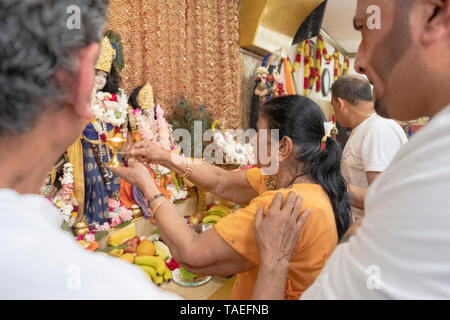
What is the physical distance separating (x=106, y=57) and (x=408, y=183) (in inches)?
68.8

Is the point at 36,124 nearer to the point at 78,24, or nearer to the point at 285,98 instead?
the point at 78,24

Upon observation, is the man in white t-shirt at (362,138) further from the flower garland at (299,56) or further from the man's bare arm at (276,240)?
the flower garland at (299,56)

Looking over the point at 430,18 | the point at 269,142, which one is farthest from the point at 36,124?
the point at 269,142

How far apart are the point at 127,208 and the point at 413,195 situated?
187cm

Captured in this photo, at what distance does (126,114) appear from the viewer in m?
2.00

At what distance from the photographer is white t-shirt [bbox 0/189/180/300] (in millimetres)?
351

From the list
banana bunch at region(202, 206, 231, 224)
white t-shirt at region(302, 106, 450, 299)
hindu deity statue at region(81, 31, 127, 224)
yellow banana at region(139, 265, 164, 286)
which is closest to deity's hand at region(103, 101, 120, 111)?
hindu deity statue at region(81, 31, 127, 224)

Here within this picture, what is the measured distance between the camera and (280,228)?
96 cm

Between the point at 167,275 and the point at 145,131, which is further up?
the point at 145,131

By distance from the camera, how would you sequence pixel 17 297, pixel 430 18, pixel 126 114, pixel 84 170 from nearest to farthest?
pixel 17 297, pixel 430 18, pixel 84 170, pixel 126 114

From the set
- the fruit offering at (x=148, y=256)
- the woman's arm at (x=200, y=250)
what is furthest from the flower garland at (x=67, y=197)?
the woman's arm at (x=200, y=250)

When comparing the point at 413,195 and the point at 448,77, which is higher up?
the point at 448,77

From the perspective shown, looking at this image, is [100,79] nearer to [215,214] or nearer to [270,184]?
[270,184]

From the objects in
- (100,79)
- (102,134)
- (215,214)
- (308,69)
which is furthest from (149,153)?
(308,69)
